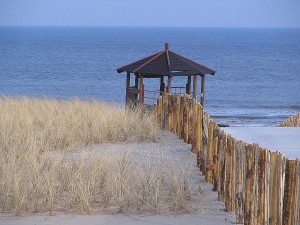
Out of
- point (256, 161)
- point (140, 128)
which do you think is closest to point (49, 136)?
point (140, 128)

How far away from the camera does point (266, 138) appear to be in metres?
13.2

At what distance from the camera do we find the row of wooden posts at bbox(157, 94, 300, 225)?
669 cm

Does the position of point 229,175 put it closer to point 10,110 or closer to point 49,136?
point 49,136

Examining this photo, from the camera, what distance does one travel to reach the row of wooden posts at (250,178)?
22.0 ft

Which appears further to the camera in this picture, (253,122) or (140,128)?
(253,122)

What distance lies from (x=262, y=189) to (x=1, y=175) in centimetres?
397

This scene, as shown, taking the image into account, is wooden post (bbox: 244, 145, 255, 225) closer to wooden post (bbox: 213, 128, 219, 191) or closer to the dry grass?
the dry grass

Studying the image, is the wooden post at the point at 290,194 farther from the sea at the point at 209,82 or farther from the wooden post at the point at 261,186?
the sea at the point at 209,82

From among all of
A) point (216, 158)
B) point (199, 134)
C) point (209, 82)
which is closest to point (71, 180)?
point (216, 158)

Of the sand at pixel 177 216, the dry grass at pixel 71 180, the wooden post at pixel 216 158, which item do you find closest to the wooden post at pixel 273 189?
the sand at pixel 177 216

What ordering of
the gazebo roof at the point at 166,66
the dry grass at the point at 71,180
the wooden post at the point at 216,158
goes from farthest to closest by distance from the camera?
the gazebo roof at the point at 166,66 < the wooden post at the point at 216,158 < the dry grass at the point at 71,180

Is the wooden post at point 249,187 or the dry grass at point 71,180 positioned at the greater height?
the wooden post at point 249,187

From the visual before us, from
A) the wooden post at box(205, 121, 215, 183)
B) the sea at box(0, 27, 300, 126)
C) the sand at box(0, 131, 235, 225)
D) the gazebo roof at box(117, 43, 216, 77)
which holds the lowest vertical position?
the sea at box(0, 27, 300, 126)

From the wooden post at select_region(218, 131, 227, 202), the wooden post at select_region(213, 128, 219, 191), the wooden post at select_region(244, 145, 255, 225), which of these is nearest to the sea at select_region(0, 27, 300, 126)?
the wooden post at select_region(213, 128, 219, 191)
